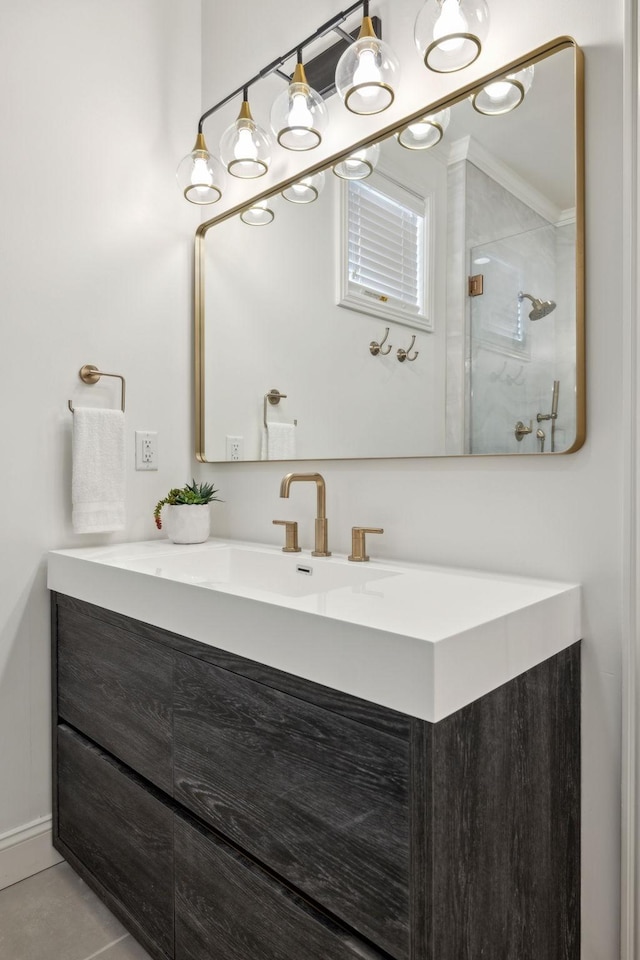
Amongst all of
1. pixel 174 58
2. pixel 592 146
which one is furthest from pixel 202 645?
pixel 174 58

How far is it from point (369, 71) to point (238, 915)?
1.67 metres

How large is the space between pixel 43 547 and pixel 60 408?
38 centimetres

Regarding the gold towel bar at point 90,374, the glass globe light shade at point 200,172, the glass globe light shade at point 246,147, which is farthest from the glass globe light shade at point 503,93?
the gold towel bar at point 90,374

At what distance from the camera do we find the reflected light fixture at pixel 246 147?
5.26ft

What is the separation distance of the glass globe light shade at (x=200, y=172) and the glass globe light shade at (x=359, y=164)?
0.40m

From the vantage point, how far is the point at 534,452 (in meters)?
1.18

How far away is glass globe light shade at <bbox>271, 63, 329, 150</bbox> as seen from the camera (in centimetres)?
147

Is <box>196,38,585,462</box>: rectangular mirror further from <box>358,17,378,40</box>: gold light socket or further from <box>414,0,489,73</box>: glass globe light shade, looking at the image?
<box>358,17,378,40</box>: gold light socket

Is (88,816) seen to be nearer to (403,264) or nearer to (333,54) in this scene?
(403,264)

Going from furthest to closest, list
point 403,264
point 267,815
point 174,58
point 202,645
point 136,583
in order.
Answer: point 174,58, point 403,264, point 136,583, point 202,645, point 267,815

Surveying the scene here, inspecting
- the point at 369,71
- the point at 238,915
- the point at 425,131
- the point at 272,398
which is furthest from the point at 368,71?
the point at 238,915

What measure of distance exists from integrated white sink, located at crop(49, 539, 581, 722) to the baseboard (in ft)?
2.19

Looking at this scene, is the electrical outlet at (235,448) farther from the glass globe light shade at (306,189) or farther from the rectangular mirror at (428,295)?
the glass globe light shade at (306,189)

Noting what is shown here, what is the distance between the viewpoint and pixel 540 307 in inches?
46.1
